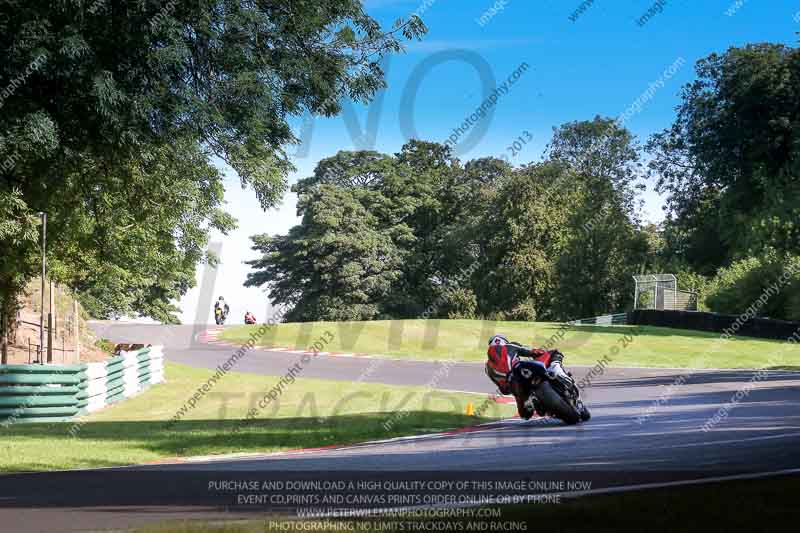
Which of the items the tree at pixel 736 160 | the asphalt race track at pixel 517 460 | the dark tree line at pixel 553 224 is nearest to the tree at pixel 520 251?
the dark tree line at pixel 553 224

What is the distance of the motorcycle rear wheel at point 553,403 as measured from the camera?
15.9 metres

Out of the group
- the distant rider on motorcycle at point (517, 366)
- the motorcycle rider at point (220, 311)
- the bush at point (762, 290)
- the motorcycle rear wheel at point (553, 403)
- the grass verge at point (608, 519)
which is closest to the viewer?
the grass verge at point (608, 519)

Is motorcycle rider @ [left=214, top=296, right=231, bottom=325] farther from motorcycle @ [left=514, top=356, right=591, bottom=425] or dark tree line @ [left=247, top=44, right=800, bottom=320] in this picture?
motorcycle @ [left=514, top=356, right=591, bottom=425]

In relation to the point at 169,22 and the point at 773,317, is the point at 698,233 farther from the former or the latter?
the point at 169,22

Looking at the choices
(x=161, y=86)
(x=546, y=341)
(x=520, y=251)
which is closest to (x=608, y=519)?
(x=161, y=86)

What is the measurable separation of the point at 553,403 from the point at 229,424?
22.8ft

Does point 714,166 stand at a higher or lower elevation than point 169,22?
higher

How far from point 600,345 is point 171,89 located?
36.6 meters

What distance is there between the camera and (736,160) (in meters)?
69.5

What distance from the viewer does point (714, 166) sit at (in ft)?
230

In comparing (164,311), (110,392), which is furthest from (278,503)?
(164,311)

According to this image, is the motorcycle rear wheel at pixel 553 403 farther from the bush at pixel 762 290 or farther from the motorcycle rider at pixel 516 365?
the bush at pixel 762 290

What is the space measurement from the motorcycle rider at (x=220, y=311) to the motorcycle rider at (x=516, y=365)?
157 ft

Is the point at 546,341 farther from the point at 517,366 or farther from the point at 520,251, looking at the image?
the point at 517,366
